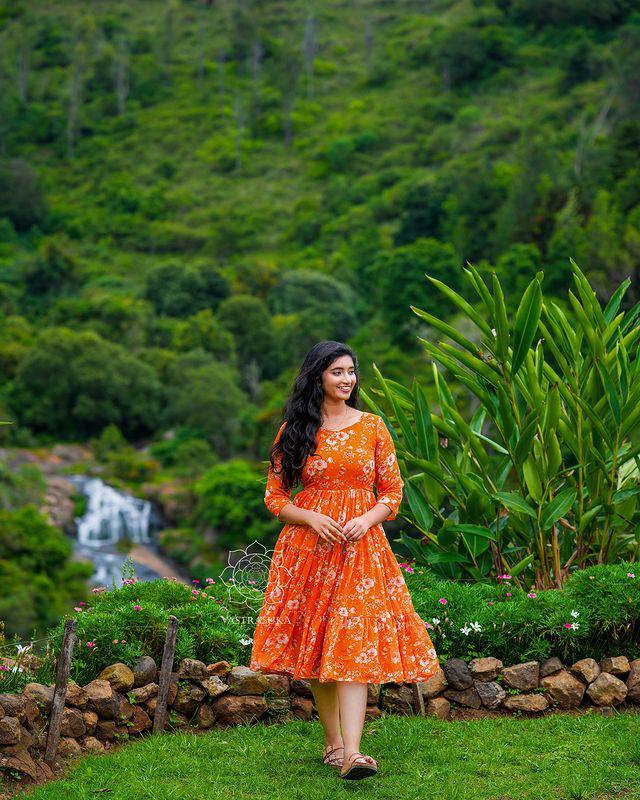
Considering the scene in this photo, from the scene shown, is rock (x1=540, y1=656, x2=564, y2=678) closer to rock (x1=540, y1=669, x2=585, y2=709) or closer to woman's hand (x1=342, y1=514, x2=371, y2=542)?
rock (x1=540, y1=669, x2=585, y2=709)

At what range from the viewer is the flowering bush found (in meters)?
4.21

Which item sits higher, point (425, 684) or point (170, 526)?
point (425, 684)

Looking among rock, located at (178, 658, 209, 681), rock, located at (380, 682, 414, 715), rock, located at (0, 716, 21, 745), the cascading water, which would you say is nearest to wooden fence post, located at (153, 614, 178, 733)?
rock, located at (178, 658, 209, 681)

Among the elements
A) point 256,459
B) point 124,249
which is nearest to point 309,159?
point 124,249

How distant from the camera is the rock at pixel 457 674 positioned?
13.6ft

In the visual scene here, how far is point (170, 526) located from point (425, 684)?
83.2 ft

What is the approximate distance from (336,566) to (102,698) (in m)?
1.09

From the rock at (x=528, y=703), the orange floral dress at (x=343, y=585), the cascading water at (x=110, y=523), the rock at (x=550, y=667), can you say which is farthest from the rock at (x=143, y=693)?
the cascading water at (x=110, y=523)

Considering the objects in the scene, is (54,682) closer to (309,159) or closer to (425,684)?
(425,684)

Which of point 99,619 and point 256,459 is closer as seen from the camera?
point 99,619

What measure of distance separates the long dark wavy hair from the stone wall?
1023 mm

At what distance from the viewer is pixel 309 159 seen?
6319 cm

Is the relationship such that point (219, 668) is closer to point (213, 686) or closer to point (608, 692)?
point (213, 686)

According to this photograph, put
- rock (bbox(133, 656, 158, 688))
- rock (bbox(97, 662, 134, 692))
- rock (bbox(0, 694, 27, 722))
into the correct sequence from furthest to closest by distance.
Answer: rock (bbox(133, 656, 158, 688)) < rock (bbox(97, 662, 134, 692)) < rock (bbox(0, 694, 27, 722))
